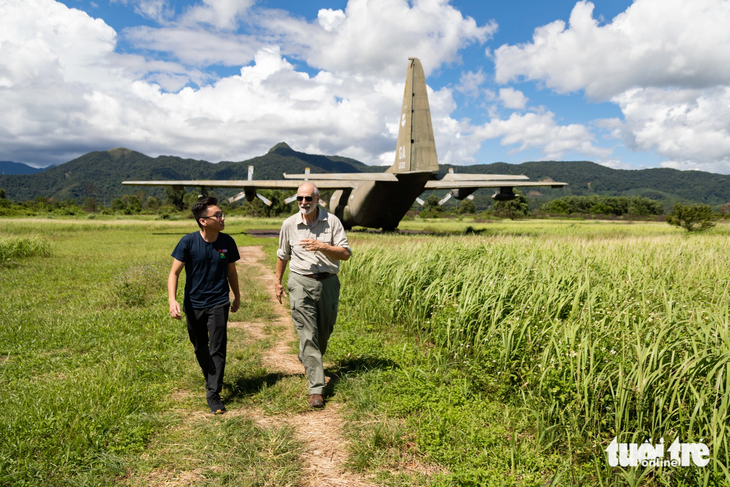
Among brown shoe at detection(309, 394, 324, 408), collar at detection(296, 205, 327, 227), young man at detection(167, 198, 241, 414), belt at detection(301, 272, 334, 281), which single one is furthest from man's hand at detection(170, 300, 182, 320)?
brown shoe at detection(309, 394, 324, 408)

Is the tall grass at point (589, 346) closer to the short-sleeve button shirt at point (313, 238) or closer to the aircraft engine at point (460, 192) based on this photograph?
the short-sleeve button shirt at point (313, 238)

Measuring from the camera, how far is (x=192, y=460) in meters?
3.38

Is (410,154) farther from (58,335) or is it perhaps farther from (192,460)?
(192,460)

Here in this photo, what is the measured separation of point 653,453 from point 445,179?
22859 mm

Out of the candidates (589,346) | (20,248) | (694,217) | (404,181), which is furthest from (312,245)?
(694,217)

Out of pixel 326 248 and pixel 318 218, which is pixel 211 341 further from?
pixel 318 218

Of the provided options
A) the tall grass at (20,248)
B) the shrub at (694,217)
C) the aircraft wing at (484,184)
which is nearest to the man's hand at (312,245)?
the tall grass at (20,248)

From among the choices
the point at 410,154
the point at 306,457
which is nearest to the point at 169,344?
the point at 306,457

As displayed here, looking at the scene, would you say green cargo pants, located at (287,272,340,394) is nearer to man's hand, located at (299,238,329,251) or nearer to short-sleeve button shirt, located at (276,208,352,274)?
short-sleeve button shirt, located at (276,208,352,274)

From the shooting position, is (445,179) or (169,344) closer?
(169,344)

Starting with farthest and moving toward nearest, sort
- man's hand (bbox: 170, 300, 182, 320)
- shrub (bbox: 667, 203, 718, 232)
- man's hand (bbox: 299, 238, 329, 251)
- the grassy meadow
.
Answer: shrub (bbox: 667, 203, 718, 232) → man's hand (bbox: 299, 238, 329, 251) → man's hand (bbox: 170, 300, 182, 320) → the grassy meadow

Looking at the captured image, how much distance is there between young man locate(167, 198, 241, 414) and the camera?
4.33 metres

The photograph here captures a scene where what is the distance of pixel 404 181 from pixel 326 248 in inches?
661

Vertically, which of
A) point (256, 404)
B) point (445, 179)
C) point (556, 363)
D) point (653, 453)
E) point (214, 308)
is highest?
point (445, 179)
